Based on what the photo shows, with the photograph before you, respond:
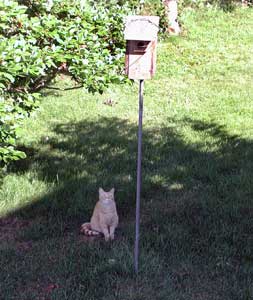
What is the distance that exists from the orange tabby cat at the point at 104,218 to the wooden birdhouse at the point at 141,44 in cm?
113

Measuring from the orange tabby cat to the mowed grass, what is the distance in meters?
0.09

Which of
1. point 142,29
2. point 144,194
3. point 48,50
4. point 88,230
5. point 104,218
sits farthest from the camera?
point 144,194

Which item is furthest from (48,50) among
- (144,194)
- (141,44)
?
(144,194)

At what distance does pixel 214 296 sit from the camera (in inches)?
152

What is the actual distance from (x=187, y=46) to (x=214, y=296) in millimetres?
7828

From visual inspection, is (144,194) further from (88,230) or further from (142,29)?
(142,29)

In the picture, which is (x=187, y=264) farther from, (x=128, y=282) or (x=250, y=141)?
(x=250, y=141)

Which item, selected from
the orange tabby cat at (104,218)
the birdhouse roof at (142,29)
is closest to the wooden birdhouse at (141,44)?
the birdhouse roof at (142,29)

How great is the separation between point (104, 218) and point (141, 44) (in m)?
1.50

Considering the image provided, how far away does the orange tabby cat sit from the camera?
4.50 meters

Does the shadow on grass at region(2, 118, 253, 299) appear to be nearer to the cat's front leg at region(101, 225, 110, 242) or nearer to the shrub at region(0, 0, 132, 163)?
the cat's front leg at region(101, 225, 110, 242)

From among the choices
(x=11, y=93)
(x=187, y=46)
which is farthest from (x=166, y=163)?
(x=187, y=46)

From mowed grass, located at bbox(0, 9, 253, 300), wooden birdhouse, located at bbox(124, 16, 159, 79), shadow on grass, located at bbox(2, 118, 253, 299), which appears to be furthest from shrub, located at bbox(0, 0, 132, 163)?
wooden birdhouse, located at bbox(124, 16, 159, 79)

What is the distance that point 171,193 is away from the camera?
18.1ft
